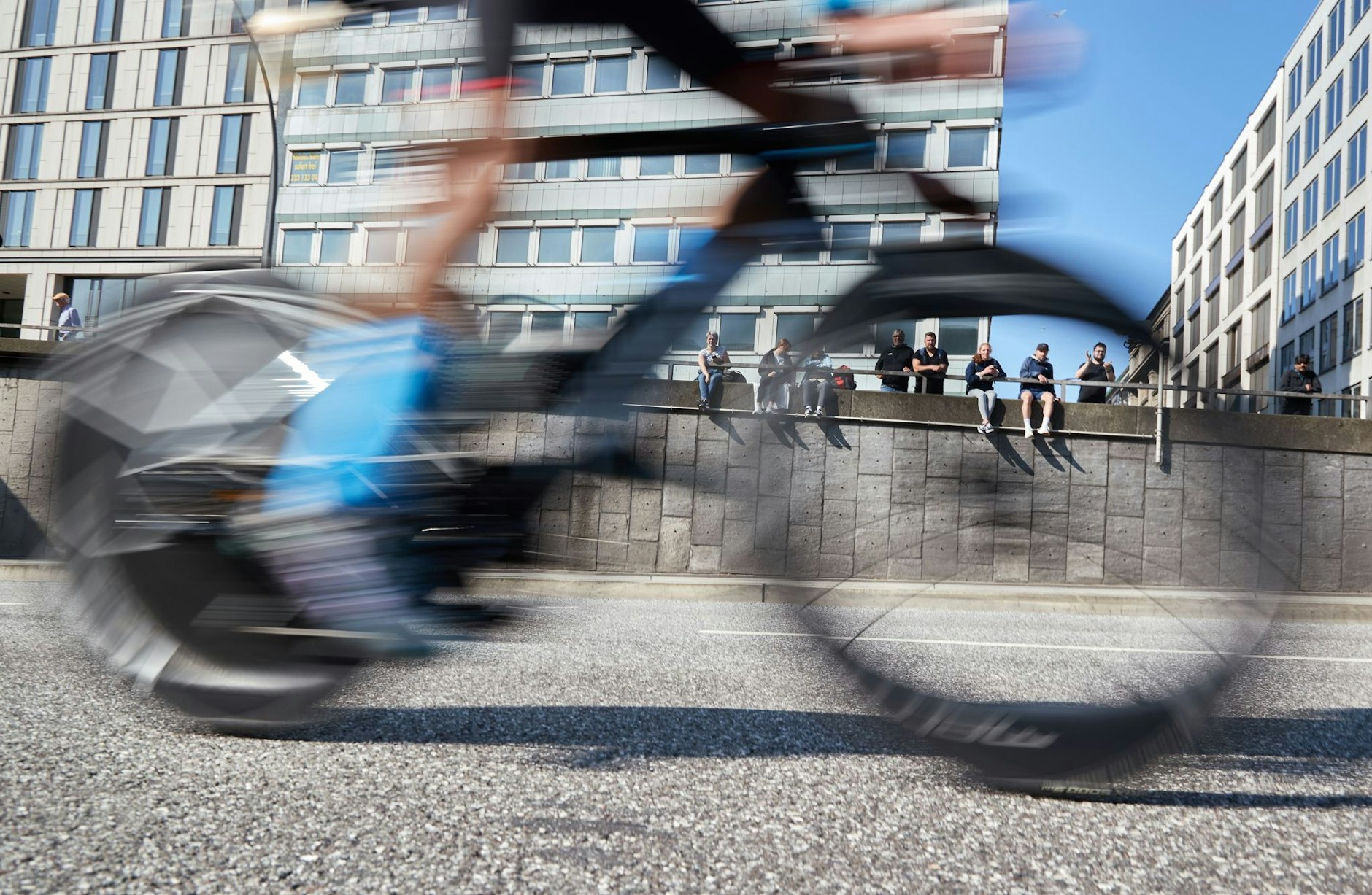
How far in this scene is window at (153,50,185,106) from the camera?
112 ft

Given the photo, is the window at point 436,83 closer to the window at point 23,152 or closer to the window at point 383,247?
the window at point 383,247

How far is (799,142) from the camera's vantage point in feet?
6.17

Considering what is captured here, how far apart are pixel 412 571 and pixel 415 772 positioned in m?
0.40

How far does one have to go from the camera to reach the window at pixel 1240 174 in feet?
109

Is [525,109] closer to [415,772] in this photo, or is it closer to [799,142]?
[799,142]

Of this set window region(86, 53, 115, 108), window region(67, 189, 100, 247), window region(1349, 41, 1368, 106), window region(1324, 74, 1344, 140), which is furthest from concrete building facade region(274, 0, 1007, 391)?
window region(86, 53, 115, 108)

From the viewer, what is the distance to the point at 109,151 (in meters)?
35.1

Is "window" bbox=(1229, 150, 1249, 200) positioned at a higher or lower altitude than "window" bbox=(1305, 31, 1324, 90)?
lower

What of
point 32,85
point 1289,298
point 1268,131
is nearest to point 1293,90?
point 1268,131

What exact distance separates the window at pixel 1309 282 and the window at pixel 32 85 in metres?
41.5

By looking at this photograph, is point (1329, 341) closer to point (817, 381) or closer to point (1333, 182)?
point (1333, 182)

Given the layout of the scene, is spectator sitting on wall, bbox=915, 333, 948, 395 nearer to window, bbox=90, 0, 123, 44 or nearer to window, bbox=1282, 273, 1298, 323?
window, bbox=1282, 273, 1298, 323

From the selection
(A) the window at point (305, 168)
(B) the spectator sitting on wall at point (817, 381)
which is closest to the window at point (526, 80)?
(A) the window at point (305, 168)

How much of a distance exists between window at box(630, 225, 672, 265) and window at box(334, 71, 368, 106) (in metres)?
0.58
